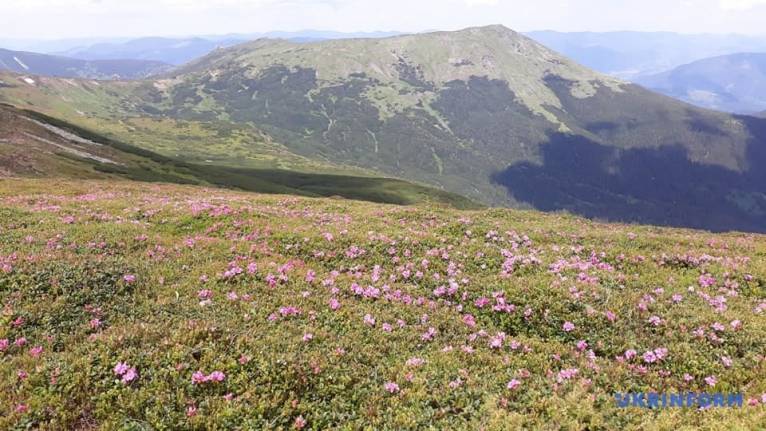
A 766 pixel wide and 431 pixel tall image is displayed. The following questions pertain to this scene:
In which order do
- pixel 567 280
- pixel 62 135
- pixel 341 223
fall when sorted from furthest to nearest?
pixel 62 135, pixel 341 223, pixel 567 280

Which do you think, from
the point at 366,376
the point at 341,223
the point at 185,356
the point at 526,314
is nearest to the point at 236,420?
the point at 185,356

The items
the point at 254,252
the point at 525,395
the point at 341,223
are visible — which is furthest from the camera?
the point at 341,223

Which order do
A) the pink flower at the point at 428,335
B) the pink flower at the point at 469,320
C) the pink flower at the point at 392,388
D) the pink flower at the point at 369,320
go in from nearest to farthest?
1. the pink flower at the point at 392,388
2. the pink flower at the point at 428,335
3. the pink flower at the point at 369,320
4. the pink flower at the point at 469,320

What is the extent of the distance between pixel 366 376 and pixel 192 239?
1242cm

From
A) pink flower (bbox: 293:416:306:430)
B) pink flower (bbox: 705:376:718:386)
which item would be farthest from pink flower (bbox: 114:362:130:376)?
pink flower (bbox: 705:376:718:386)

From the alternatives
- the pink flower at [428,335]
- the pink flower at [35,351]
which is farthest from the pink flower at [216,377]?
the pink flower at [428,335]

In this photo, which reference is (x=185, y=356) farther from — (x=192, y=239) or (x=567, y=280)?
(x=567, y=280)

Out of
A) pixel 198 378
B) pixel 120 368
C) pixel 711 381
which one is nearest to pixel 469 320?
pixel 711 381

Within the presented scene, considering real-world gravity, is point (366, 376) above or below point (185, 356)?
below

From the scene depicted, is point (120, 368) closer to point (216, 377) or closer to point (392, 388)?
point (216, 377)

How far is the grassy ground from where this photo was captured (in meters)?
9.08

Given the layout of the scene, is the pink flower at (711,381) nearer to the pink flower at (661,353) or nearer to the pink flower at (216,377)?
the pink flower at (661,353)

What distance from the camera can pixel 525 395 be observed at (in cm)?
987

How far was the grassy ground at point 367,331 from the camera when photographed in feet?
29.8
